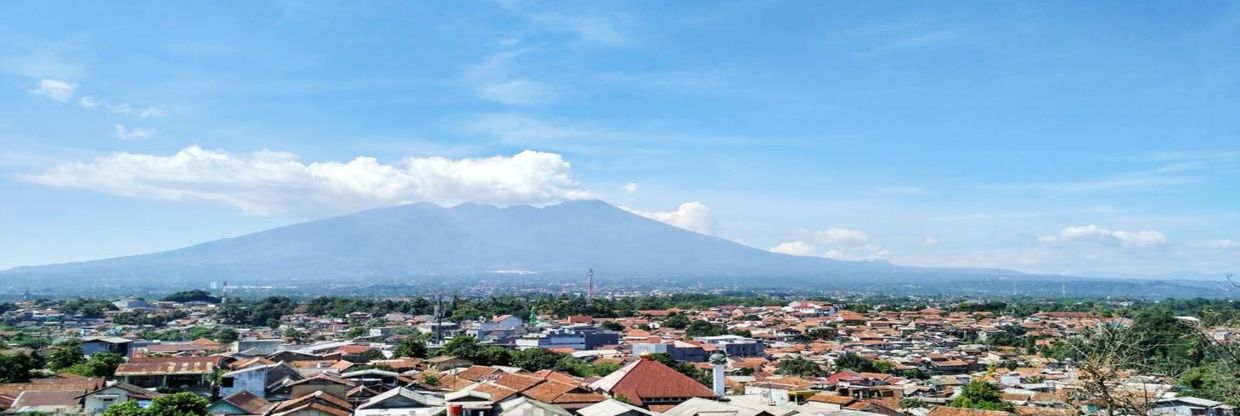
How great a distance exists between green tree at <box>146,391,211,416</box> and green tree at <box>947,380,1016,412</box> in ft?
48.6

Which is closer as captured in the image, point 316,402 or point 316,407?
point 316,407

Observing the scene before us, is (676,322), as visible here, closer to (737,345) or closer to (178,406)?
(737,345)

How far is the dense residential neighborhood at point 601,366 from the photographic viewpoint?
14461 millimetres

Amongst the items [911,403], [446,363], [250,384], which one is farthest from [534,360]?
[911,403]

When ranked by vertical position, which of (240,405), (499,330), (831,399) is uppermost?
(499,330)

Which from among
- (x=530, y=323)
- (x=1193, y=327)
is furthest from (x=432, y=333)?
(x=1193, y=327)

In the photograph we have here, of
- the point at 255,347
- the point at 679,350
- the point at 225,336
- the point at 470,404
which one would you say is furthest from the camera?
the point at 225,336

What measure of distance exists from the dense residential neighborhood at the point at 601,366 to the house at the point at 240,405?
0.04 meters

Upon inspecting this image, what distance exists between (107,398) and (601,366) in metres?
13.6

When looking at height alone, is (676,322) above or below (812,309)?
below

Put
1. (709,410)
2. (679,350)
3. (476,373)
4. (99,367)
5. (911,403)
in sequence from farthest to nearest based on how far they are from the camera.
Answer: (679,350), (476,373), (99,367), (911,403), (709,410)

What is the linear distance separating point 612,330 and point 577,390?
26.0 metres

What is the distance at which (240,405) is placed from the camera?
57.2 feet

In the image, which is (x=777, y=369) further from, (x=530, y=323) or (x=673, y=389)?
(x=530, y=323)
